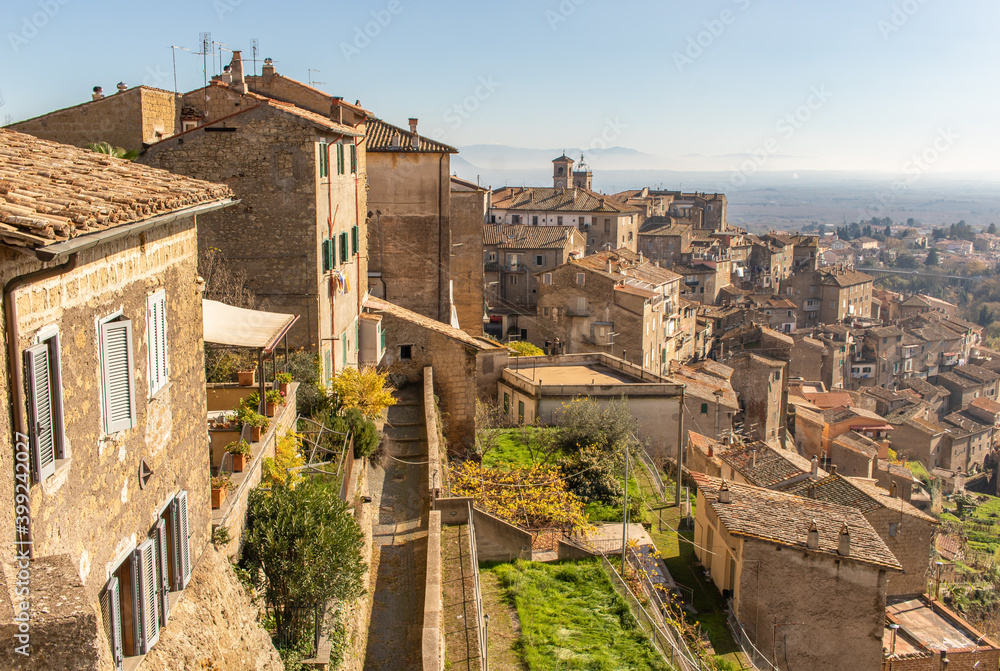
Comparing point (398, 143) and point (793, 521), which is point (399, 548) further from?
point (398, 143)

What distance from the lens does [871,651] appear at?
17.5 m

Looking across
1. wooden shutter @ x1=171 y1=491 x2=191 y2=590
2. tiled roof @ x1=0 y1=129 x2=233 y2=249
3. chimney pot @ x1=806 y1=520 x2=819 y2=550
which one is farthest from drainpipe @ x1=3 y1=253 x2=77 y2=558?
chimney pot @ x1=806 y1=520 x2=819 y2=550

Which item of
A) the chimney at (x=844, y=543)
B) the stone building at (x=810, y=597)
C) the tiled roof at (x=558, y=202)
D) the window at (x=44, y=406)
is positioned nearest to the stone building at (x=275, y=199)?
the stone building at (x=810, y=597)

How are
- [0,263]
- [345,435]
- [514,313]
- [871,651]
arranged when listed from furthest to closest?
[514,313] → [871,651] → [345,435] → [0,263]

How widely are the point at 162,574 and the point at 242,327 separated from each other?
565 cm

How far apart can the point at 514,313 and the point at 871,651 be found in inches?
1482

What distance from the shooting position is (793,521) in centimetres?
1858

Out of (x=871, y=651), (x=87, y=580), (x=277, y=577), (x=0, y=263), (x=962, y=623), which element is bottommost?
(x=962, y=623)

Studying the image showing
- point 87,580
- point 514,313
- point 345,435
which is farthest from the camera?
point 514,313

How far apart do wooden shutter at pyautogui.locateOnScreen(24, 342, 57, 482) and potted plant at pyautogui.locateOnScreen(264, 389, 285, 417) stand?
7210mm

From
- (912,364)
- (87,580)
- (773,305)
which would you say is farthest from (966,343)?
(87,580)

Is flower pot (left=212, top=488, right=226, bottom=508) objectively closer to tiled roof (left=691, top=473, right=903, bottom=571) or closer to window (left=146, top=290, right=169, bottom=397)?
window (left=146, top=290, right=169, bottom=397)

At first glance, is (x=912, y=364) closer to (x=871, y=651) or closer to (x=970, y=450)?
(x=970, y=450)

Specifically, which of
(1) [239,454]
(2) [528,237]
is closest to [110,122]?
(1) [239,454]
